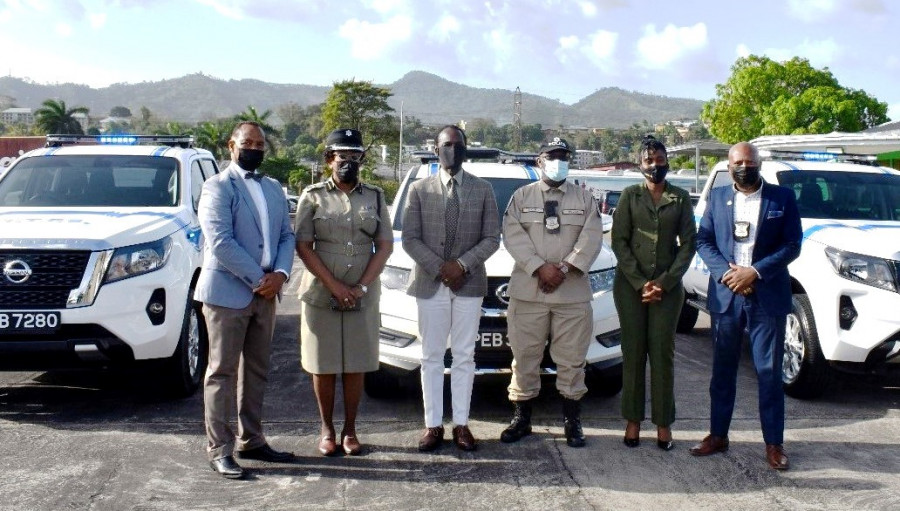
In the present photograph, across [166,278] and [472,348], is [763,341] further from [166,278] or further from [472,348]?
[166,278]

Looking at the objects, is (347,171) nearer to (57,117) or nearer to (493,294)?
(493,294)

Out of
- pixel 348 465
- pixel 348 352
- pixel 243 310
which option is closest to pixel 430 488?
pixel 348 465

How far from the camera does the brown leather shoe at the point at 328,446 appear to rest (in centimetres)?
506

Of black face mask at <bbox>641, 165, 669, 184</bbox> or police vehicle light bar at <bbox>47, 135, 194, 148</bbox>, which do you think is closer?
black face mask at <bbox>641, 165, 669, 184</bbox>

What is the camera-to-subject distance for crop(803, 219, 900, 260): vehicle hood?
19.8ft

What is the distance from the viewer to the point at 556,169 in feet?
17.3

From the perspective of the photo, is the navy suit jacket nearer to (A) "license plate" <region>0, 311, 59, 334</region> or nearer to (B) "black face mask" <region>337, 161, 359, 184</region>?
(B) "black face mask" <region>337, 161, 359, 184</region>

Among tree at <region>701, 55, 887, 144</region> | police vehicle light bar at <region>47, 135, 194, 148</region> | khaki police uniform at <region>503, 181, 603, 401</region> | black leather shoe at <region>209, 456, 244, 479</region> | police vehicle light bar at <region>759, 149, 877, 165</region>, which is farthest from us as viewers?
tree at <region>701, 55, 887, 144</region>

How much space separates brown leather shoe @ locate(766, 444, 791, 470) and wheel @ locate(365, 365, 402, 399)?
2411 mm

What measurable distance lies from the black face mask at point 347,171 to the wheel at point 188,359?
185 cm

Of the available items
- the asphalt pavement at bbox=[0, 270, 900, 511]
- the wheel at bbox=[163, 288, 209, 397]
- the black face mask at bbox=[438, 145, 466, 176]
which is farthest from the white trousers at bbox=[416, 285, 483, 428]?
the wheel at bbox=[163, 288, 209, 397]

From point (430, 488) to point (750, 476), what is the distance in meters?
1.76

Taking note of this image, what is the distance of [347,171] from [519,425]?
185 centimetres

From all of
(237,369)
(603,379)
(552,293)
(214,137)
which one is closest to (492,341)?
(552,293)
